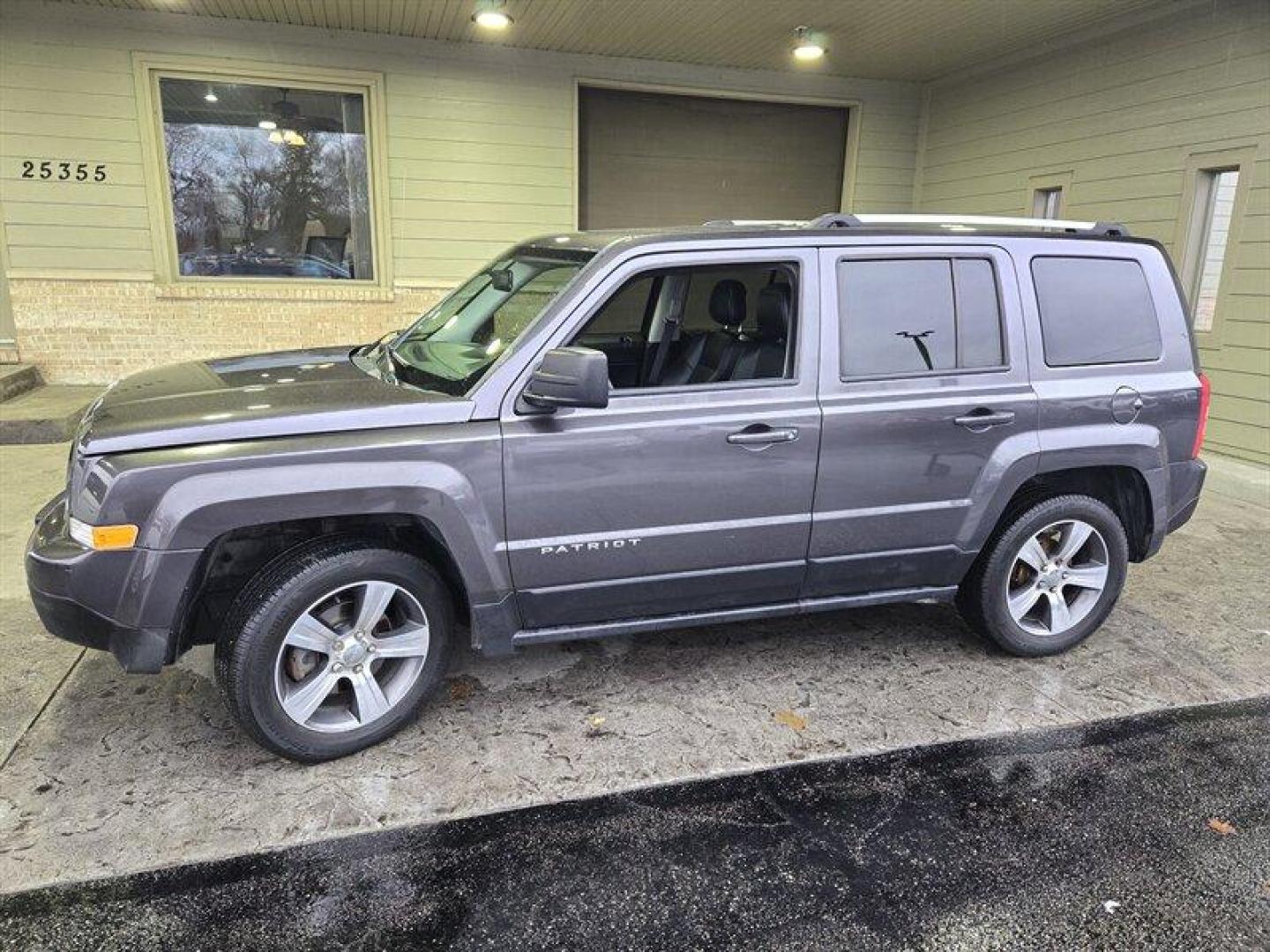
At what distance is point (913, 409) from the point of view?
341 cm

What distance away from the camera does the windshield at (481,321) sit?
3209mm

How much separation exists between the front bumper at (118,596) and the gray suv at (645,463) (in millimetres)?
10

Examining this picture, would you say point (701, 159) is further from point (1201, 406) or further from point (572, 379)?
point (572, 379)

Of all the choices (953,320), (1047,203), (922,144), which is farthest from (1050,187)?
(953,320)

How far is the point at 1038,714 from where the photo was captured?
3463 millimetres

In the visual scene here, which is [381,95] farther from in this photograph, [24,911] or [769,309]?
[24,911]

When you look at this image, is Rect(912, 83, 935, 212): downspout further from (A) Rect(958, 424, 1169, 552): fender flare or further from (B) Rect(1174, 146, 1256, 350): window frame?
(A) Rect(958, 424, 1169, 552): fender flare

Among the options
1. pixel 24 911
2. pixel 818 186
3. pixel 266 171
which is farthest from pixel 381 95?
pixel 24 911

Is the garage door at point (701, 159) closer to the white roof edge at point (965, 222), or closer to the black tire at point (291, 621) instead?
the white roof edge at point (965, 222)

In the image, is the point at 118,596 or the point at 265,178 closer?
the point at 118,596

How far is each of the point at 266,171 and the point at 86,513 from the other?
745 cm

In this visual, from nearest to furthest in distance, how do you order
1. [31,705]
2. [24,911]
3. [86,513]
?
[24,911], [86,513], [31,705]

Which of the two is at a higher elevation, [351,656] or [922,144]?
[922,144]

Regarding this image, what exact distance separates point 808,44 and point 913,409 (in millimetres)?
6892
